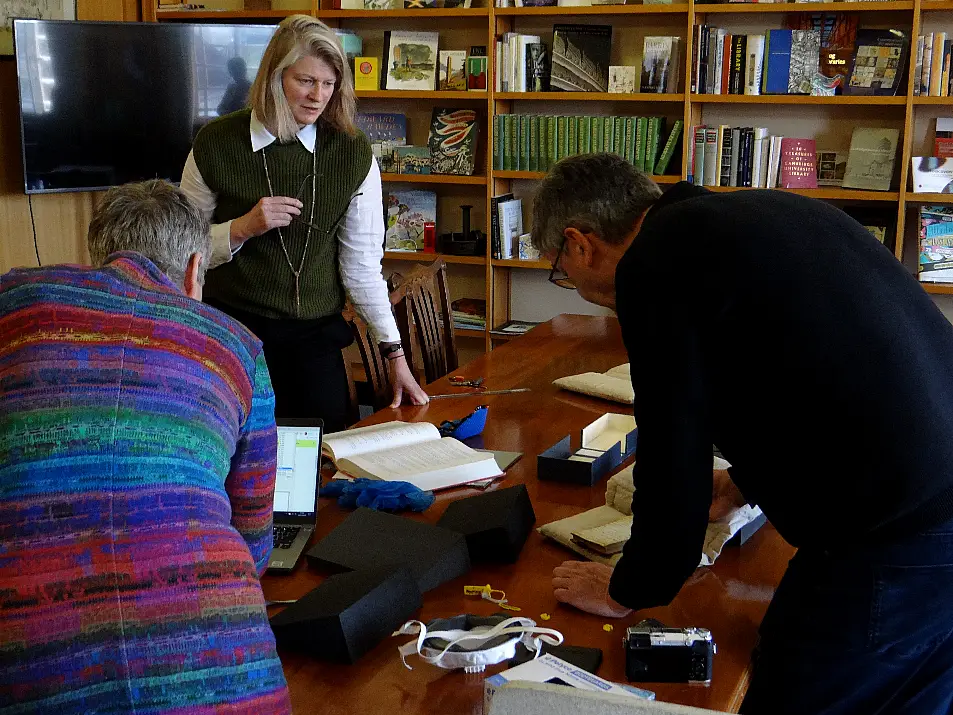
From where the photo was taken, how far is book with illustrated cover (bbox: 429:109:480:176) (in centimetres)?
484

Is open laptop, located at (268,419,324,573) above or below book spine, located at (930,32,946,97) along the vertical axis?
below

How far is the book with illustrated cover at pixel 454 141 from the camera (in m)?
4.84

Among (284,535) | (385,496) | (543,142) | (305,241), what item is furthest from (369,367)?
(543,142)

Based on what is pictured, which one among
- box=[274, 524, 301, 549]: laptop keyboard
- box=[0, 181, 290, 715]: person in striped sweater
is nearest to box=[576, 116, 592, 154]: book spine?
box=[274, 524, 301, 549]: laptop keyboard

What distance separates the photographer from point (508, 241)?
480 cm

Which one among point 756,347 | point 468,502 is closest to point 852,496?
point 756,347

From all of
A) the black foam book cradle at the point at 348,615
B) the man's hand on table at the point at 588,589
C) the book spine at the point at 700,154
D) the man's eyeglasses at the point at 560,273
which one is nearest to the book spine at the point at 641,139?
the book spine at the point at 700,154

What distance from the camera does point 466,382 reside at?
2.91 metres

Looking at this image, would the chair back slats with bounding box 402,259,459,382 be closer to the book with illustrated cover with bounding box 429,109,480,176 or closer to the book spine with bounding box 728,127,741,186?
the book with illustrated cover with bounding box 429,109,480,176

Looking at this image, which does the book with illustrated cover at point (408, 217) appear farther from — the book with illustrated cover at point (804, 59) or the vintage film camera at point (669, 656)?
the vintage film camera at point (669, 656)

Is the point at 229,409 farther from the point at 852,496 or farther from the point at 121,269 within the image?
the point at 852,496

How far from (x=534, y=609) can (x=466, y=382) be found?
4.44 ft

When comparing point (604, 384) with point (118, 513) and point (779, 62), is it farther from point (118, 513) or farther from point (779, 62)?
point (779, 62)

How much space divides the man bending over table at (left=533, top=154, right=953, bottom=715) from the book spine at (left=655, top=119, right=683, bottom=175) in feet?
9.85
